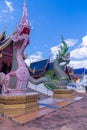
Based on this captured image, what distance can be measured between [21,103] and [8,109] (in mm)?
437

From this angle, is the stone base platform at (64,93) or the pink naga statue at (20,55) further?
the stone base platform at (64,93)

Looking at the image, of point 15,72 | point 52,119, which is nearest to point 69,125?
point 52,119

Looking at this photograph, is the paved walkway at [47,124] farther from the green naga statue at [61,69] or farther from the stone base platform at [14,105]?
the green naga statue at [61,69]

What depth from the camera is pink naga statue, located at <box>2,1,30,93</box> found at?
6.87 m

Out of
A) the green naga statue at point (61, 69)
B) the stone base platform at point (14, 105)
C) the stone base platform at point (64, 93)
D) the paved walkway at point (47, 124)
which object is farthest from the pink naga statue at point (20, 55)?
the green naga statue at point (61, 69)

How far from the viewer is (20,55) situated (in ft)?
24.3

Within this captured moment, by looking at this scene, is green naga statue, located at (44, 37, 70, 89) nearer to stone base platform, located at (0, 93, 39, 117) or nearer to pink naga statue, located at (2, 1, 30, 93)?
pink naga statue, located at (2, 1, 30, 93)

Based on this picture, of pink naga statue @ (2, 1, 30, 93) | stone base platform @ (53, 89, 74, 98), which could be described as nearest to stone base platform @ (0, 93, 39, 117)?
pink naga statue @ (2, 1, 30, 93)

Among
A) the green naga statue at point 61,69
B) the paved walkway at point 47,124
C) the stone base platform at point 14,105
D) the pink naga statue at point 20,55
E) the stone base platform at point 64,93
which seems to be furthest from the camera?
the green naga statue at point 61,69

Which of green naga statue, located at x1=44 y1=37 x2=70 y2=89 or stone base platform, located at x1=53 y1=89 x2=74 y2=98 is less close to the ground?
green naga statue, located at x1=44 y1=37 x2=70 y2=89

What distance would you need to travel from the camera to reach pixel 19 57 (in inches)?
287

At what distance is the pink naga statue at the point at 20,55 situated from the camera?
6.87 m

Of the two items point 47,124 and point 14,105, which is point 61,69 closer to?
point 14,105

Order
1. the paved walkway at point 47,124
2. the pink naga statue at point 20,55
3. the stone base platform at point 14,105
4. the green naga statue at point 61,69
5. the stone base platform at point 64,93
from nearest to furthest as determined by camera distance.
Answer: the paved walkway at point 47,124 < the stone base platform at point 14,105 < the pink naga statue at point 20,55 < the stone base platform at point 64,93 < the green naga statue at point 61,69
